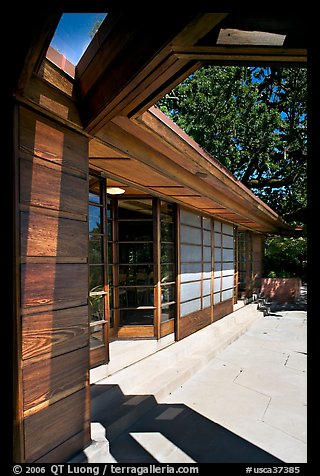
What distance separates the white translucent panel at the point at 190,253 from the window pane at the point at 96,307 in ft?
6.96

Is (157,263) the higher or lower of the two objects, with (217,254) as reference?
lower

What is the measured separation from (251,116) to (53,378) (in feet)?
41.6

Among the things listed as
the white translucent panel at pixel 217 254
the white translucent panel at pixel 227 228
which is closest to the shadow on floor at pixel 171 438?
the white translucent panel at pixel 217 254

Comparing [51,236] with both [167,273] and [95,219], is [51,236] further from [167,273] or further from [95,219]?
[167,273]

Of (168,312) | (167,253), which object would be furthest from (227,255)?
(168,312)

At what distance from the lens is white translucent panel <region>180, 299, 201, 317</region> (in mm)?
5230

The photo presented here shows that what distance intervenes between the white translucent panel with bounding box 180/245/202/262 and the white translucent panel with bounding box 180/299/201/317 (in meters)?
0.82

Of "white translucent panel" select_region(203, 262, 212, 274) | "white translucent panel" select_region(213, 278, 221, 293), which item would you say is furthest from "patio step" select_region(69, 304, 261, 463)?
"white translucent panel" select_region(213, 278, 221, 293)

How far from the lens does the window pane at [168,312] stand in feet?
15.6

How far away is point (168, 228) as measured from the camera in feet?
16.4

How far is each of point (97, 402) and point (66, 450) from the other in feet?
3.34

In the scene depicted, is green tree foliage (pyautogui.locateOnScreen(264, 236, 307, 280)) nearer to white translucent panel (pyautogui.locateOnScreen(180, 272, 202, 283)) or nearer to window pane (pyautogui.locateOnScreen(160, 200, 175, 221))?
white translucent panel (pyautogui.locateOnScreen(180, 272, 202, 283))

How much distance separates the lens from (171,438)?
2.56 meters
